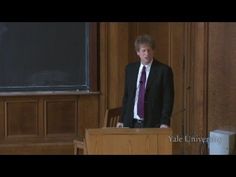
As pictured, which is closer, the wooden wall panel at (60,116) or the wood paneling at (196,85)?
the wood paneling at (196,85)

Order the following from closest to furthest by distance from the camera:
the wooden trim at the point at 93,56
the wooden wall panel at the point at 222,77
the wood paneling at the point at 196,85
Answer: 1. the wooden wall panel at the point at 222,77
2. the wood paneling at the point at 196,85
3. the wooden trim at the point at 93,56

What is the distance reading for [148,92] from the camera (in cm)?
356

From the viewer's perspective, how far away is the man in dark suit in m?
3.53

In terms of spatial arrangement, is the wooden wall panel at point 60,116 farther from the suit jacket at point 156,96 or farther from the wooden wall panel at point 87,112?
the suit jacket at point 156,96

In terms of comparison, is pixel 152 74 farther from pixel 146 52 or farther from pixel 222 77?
pixel 222 77

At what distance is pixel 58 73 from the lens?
574 centimetres

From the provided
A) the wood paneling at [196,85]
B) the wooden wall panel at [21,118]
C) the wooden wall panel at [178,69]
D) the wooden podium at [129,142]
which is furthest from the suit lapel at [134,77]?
the wooden wall panel at [21,118]

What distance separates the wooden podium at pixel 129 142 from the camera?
7.43 ft

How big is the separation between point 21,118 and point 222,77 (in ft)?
6.97

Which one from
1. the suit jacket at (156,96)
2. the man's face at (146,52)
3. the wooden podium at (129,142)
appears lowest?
the wooden podium at (129,142)

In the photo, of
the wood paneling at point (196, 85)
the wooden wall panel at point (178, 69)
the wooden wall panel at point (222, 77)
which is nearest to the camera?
the wooden wall panel at point (222, 77)

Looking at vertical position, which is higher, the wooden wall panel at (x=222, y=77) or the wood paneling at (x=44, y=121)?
the wooden wall panel at (x=222, y=77)

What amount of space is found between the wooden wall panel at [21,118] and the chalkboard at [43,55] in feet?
0.51

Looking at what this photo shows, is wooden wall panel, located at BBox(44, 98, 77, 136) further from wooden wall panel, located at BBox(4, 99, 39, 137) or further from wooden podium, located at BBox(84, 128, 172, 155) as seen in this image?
wooden podium, located at BBox(84, 128, 172, 155)
